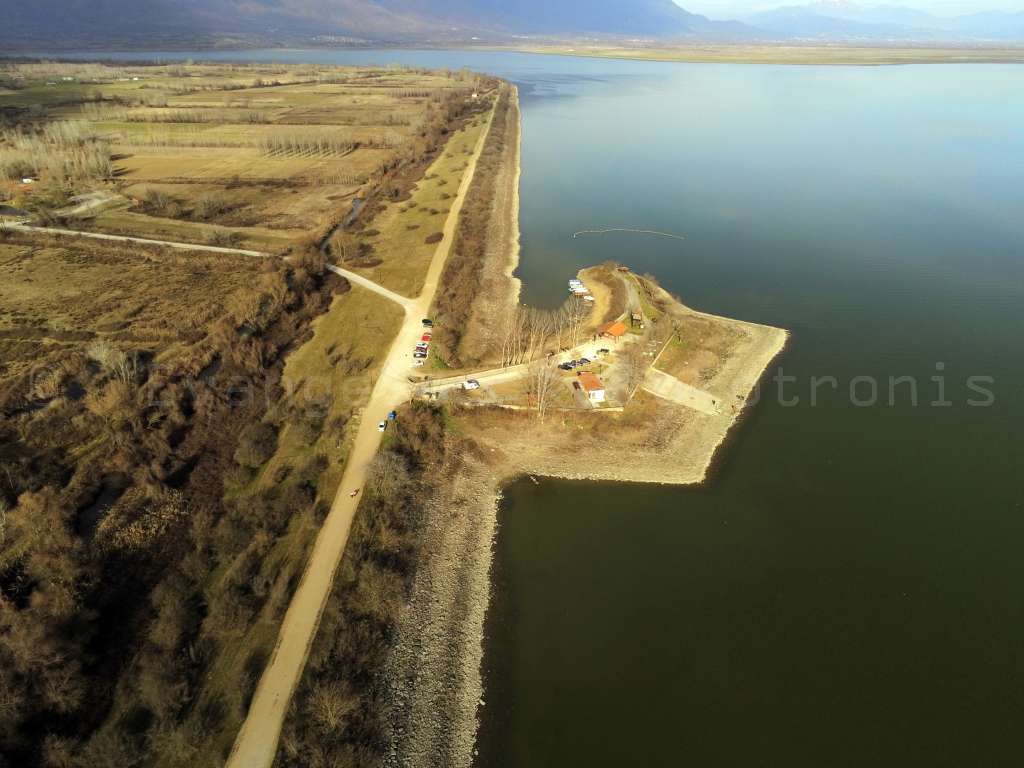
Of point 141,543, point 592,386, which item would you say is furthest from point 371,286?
point 141,543

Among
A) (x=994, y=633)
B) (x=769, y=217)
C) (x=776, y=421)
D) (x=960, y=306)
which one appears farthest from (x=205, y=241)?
(x=960, y=306)

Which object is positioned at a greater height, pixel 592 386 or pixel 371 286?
pixel 371 286

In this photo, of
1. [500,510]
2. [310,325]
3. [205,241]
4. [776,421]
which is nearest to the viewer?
[500,510]

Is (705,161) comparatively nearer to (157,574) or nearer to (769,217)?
(769,217)

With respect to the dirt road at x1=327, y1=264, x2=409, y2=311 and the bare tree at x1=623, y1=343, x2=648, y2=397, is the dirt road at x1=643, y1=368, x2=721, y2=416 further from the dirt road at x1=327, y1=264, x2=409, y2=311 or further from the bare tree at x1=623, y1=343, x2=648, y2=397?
the dirt road at x1=327, y1=264, x2=409, y2=311

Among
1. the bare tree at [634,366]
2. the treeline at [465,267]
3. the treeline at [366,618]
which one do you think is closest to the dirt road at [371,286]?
the treeline at [465,267]

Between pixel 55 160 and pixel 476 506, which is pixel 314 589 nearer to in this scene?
pixel 476 506
